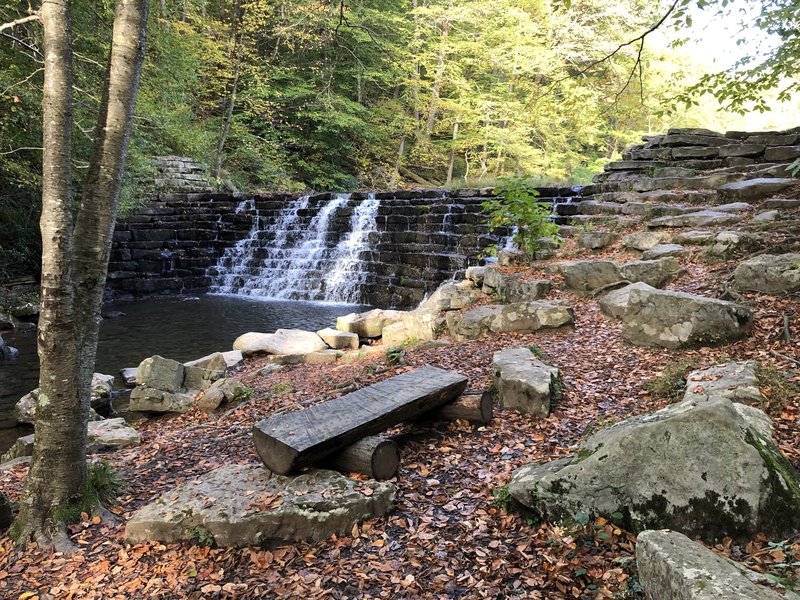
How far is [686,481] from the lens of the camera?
2236 millimetres

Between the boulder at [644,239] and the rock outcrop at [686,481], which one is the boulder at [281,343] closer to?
the boulder at [644,239]

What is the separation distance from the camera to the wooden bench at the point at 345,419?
2992 mm

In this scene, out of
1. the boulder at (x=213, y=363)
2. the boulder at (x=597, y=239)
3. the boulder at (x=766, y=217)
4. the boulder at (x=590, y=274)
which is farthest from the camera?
the boulder at (x=597, y=239)

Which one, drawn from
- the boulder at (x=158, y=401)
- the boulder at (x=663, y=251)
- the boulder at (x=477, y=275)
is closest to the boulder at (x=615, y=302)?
the boulder at (x=663, y=251)

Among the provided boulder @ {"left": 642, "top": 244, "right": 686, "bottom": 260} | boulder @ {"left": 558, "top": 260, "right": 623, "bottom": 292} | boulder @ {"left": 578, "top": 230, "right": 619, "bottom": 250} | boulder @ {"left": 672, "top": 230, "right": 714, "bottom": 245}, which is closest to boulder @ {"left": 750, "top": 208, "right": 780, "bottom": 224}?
boulder @ {"left": 672, "top": 230, "right": 714, "bottom": 245}

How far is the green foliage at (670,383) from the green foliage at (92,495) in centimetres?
411

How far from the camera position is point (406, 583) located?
93.8 inches

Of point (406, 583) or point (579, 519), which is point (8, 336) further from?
point (579, 519)

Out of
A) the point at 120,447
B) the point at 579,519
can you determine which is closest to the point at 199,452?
the point at 120,447

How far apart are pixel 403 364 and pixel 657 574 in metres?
4.41

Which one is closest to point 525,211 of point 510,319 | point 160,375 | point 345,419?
point 510,319

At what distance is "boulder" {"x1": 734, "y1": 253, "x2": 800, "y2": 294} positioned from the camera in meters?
4.91

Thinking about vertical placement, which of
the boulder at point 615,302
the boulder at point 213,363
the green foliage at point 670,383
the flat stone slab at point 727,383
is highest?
the boulder at point 615,302

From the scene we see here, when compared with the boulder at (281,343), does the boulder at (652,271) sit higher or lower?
higher
